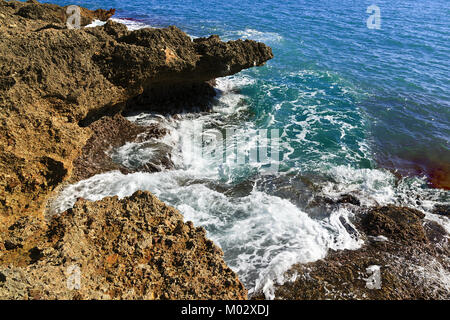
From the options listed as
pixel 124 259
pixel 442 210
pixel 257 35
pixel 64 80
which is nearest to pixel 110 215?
pixel 124 259

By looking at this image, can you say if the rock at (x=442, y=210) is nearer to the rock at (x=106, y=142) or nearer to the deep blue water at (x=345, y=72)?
the deep blue water at (x=345, y=72)

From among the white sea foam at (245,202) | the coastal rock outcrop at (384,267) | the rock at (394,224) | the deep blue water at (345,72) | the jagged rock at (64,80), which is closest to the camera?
the jagged rock at (64,80)

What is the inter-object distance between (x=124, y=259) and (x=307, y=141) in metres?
10.1

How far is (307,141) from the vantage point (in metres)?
12.3

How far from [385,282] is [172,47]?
984 cm

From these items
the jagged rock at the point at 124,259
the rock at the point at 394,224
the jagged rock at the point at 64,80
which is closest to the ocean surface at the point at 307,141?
the rock at the point at 394,224

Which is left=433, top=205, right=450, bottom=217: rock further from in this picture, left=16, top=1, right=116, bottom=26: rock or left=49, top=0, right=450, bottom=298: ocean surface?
left=16, top=1, right=116, bottom=26: rock

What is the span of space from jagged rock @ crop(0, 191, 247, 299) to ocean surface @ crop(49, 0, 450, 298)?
2.03 metres

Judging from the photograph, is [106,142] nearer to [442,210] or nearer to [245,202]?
[245,202]

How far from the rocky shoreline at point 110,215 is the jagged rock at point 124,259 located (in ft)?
0.05

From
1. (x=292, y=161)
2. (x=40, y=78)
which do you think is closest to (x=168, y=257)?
(x=40, y=78)

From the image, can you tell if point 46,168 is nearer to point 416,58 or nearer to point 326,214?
point 326,214

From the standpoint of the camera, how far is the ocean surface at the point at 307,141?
7.29m
